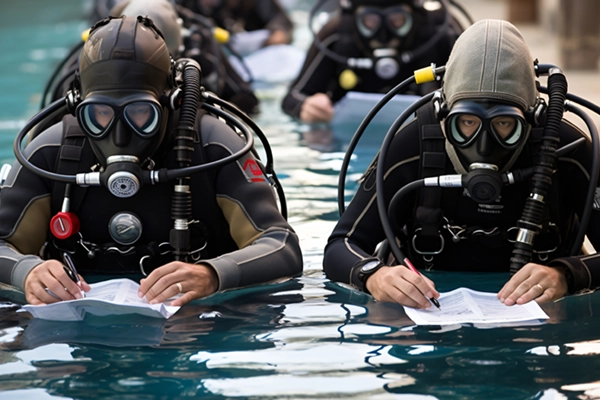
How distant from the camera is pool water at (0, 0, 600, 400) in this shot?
232cm

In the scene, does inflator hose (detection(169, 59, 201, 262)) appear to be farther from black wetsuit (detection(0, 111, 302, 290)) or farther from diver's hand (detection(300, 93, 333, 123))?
diver's hand (detection(300, 93, 333, 123))

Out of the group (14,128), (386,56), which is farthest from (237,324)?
(14,128)

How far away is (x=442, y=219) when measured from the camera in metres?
3.03

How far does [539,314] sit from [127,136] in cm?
125

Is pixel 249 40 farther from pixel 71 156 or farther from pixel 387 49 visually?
pixel 71 156

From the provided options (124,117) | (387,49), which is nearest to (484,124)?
(124,117)

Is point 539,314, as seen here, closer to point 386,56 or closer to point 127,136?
point 127,136

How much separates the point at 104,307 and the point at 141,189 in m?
0.46

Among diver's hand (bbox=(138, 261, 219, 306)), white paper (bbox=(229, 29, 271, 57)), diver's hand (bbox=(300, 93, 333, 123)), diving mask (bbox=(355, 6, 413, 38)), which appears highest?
white paper (bbox=(229, 29, 271, 57))

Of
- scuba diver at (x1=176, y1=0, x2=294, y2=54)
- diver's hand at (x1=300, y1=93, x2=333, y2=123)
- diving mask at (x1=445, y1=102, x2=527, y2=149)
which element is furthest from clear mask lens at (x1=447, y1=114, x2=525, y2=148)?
scuba diver at (x1=176, y1=0, x2=294, y2=54)

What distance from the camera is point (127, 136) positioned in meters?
2.82

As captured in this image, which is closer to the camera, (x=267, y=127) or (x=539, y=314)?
(x=539, y=314)

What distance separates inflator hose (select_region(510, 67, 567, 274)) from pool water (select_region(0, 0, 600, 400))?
181mm

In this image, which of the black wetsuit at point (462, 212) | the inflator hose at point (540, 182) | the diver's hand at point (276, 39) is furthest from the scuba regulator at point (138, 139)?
the diver's hand at point (276, 39)
